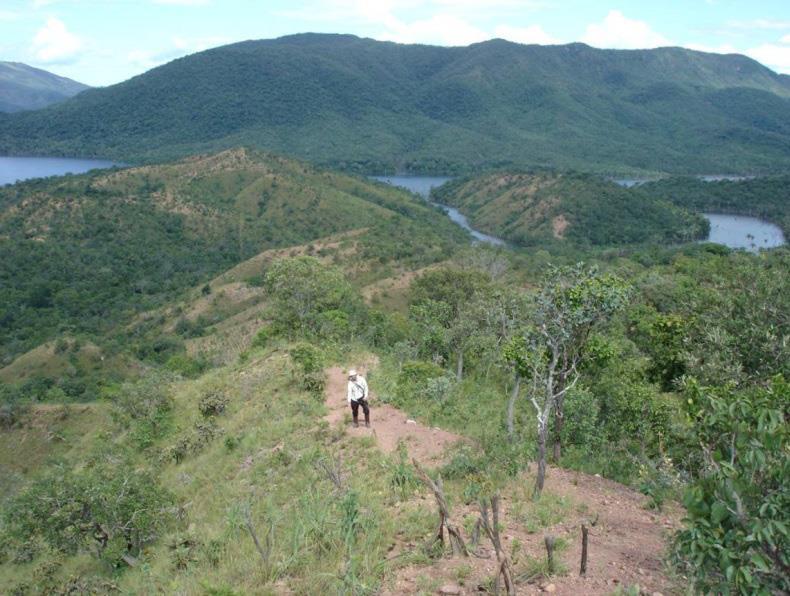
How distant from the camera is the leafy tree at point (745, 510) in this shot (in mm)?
4223

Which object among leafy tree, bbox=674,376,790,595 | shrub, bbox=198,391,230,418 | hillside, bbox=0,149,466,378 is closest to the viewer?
leafy tree, bbox=674,376,790,595

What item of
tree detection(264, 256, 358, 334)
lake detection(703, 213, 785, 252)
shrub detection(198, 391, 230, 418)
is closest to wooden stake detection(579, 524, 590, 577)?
shrub detection(198, 391, 230, 418)

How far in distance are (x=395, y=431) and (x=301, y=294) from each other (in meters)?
14.4

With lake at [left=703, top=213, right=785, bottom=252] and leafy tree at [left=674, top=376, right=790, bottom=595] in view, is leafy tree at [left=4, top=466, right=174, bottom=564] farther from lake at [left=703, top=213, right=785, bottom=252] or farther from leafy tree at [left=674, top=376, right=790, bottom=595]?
lake at [left=703, top=213, right=785, bottom=252]

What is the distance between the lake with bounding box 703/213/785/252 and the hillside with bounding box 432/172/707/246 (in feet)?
16.7

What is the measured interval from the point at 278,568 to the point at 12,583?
926cm

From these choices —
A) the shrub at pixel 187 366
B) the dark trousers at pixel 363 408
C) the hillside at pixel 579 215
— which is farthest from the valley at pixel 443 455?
the hillside at pixel 579 215

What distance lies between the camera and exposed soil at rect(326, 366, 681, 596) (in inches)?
264

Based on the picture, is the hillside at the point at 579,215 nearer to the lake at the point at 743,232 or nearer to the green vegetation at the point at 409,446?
the lake at the point at 743,232

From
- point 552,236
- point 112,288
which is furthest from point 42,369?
point 552,236

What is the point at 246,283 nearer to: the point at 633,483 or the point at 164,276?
the point at 164,276

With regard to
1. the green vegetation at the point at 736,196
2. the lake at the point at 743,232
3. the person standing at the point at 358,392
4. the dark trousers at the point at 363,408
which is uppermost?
the person standing at the point at 358,392

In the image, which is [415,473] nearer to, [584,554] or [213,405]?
[584,554]

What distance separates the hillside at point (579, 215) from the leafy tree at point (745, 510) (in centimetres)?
10872
